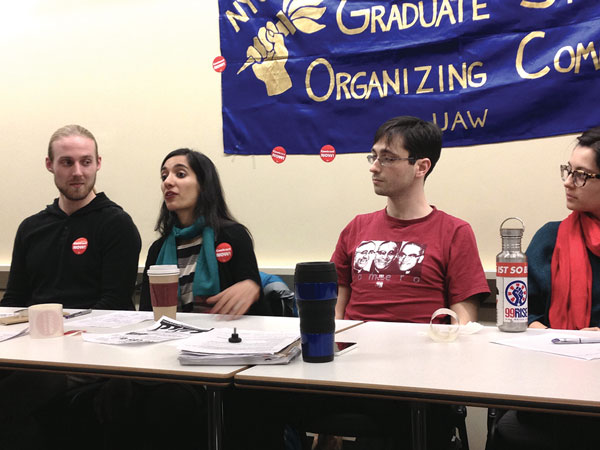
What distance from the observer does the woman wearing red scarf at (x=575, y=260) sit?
6.31 feet

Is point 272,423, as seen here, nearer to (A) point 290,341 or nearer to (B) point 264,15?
(A) point 290,341

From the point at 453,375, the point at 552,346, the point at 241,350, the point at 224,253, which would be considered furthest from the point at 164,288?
the point at 552,346

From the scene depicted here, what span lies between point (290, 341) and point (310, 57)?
6.35 feet

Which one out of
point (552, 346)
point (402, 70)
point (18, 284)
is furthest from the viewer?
point (402, 70)

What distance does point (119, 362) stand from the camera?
4.27 ft

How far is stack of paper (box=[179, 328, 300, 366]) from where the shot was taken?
4.09 ft

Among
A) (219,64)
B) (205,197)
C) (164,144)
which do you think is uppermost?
(219,64)

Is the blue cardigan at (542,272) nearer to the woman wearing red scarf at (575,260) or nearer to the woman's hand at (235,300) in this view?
the woman wearing red scarf at (575,260)

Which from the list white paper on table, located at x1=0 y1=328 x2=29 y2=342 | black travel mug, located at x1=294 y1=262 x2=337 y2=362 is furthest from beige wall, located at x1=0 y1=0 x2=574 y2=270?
black travel mug, located at x1=294 y1=262 x2=337 y2=362

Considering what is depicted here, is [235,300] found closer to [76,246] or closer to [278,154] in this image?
[76,246]

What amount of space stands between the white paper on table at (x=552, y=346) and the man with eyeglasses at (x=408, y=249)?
1.72 feet

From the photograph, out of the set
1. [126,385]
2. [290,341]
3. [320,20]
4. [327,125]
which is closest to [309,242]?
[327,125]

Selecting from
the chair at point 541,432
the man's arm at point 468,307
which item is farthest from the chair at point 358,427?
the man's arm at point 468,307

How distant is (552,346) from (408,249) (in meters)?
0.78
